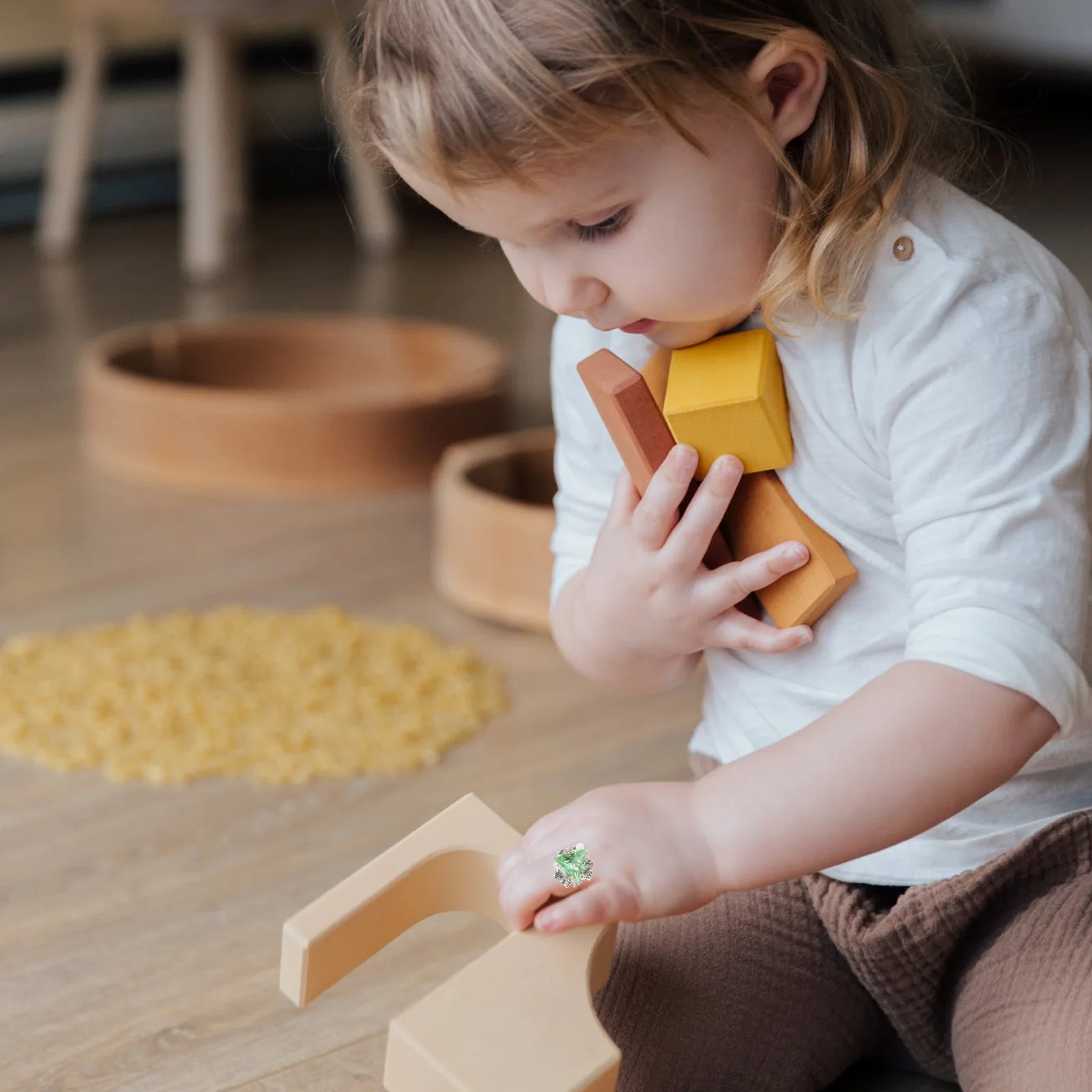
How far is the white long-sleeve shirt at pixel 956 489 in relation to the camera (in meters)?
0.62

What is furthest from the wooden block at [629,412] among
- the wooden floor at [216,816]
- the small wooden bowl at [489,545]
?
the small wooden bowl at [489,545]

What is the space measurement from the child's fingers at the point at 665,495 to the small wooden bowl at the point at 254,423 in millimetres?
899

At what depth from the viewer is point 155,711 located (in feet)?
3.69

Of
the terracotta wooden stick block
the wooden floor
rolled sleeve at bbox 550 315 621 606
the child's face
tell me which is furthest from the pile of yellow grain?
the child's face

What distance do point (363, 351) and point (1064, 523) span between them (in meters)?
1.35

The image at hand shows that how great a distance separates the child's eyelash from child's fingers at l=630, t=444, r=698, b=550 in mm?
108

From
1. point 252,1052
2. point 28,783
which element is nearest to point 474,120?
point 252,1052

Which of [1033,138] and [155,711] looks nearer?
[155,711]

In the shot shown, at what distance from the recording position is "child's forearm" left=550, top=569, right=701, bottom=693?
2.55ft

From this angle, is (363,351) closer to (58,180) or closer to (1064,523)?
(58,180)

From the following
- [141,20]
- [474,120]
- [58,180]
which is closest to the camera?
[474,120]

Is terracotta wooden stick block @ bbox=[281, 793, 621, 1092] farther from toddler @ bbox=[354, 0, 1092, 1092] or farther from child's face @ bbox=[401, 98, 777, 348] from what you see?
child's face @ bbox=[401, 98, 777, 348]

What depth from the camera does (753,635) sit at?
0.72 metres

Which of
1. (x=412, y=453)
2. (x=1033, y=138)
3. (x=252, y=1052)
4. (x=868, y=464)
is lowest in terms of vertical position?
(x=1033, y=138)
